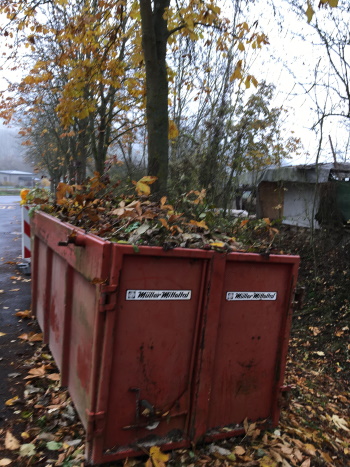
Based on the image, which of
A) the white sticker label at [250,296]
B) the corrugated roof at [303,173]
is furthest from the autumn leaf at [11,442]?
the corrugated roof at [303,173]

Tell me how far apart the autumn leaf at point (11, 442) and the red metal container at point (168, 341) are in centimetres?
49

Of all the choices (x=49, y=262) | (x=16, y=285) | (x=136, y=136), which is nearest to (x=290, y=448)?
(x=49, y=262)

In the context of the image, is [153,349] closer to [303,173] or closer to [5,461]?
[5,461]

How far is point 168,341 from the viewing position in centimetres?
267

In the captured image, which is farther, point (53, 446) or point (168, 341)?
point (53, 446)

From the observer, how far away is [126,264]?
7.97 feet

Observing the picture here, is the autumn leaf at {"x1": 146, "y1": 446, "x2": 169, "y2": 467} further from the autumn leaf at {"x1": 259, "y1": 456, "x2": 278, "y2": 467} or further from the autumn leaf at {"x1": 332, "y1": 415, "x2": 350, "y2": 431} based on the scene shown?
the autumn leaf at {"x1": 332, "y1": 415, "x2": 350, "y2": 431}

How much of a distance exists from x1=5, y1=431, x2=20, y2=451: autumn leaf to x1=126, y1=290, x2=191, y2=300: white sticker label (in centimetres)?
141

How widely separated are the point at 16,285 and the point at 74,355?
4.68m

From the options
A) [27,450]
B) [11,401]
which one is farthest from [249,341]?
[11,401]

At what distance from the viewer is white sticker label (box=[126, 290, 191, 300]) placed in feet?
8.17

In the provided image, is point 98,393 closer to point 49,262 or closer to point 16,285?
point 49,262

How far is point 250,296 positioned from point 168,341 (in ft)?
2.20

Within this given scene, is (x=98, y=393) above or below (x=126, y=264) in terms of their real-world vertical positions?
below
